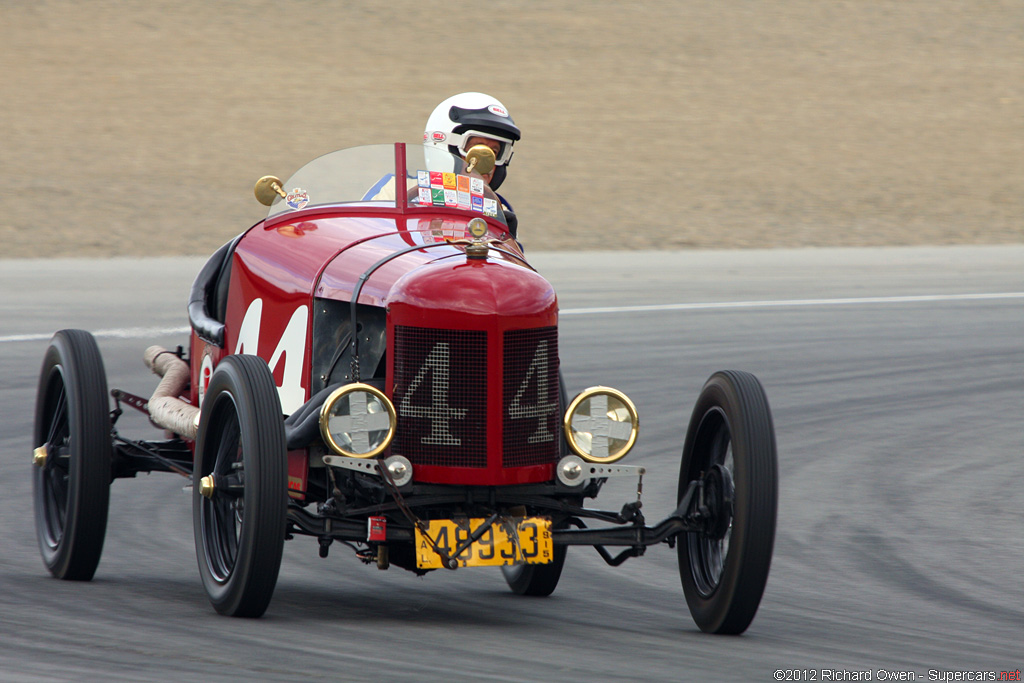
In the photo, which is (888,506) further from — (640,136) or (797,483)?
(640,136)

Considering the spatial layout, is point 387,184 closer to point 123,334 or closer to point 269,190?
point 269,190

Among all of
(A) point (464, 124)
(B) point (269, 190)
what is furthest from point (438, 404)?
(A) point (464, 124)

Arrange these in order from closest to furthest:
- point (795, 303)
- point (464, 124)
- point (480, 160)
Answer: point (480, 160)
point (464, 124)
point (795, 303)

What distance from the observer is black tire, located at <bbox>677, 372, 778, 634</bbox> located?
5.25 meters

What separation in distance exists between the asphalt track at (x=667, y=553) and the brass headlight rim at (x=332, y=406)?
0.62 meters

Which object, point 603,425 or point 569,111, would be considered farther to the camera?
point 569,111

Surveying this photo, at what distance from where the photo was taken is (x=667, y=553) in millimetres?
7301

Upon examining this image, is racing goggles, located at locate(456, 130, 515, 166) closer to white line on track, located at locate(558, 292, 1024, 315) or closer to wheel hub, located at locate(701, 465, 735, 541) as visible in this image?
wheel hub, located at locate(701, 465, 735, 541)

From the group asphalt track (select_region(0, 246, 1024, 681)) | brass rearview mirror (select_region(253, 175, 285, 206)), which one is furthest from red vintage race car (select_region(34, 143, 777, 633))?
brass rearview mirror (select_region(253, 175, 285, 206))

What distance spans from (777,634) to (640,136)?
24.3 meters

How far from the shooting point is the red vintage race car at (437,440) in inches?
208

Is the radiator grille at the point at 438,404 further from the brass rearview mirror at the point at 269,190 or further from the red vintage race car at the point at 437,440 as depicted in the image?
the brass rearview mirror at the point at 269,190

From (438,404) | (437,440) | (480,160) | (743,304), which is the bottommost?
(743,304)

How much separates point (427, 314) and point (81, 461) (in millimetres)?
1807
